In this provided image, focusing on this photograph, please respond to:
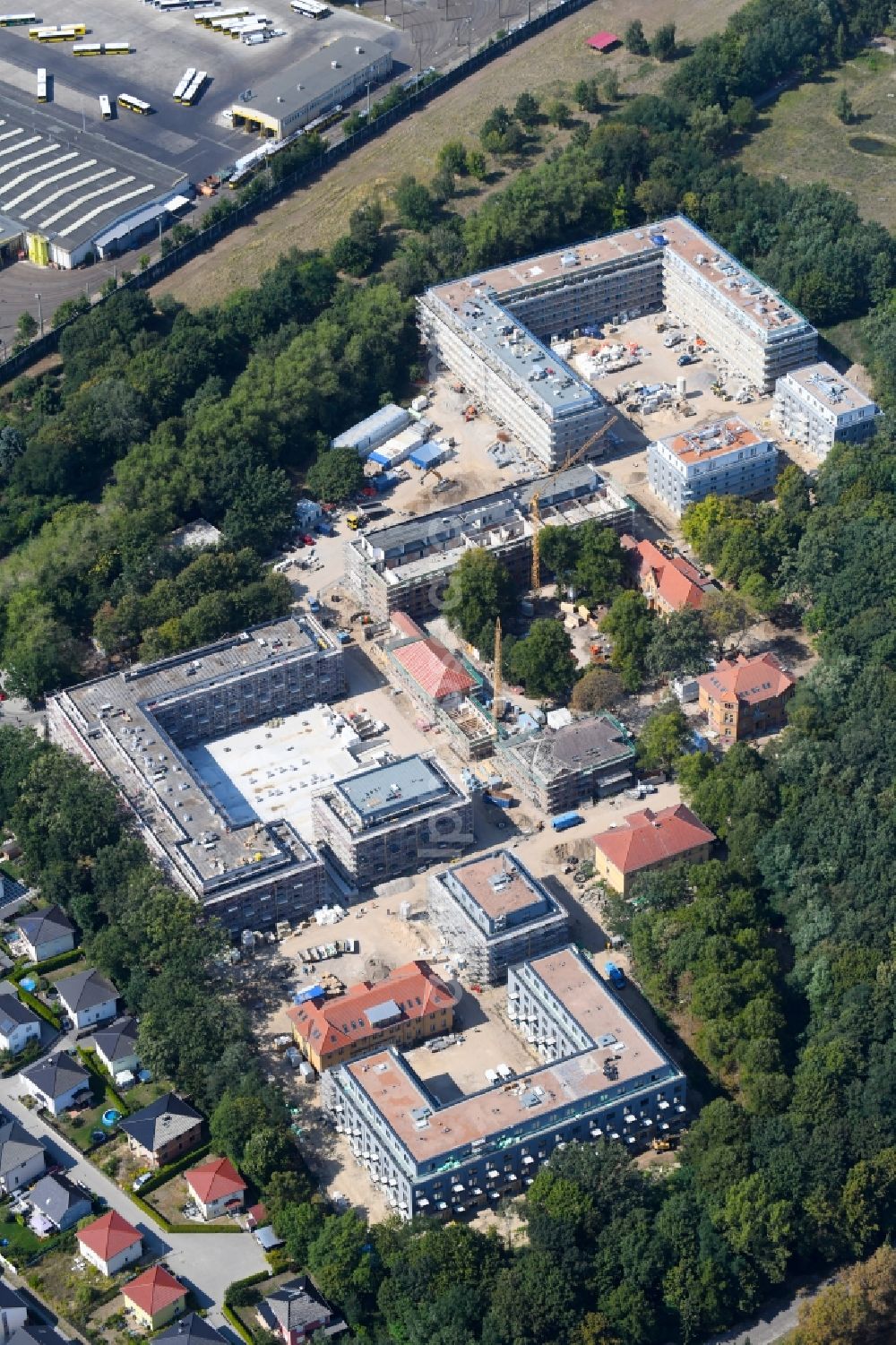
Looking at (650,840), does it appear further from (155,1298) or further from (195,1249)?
(155,1298)

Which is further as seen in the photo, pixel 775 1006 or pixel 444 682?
pixel 444 682

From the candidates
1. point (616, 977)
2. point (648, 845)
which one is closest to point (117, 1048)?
point (616, 977)

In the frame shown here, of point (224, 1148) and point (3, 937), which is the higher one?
point (3, 937)

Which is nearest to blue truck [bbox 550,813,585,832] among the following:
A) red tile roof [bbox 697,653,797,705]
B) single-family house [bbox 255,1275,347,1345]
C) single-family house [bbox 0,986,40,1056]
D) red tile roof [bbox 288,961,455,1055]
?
red tile roof [bbox 697,653,797,705]

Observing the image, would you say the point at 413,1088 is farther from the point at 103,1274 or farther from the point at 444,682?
the point at 444,682

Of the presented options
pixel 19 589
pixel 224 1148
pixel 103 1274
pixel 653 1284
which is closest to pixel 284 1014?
A: pixel 224 1148

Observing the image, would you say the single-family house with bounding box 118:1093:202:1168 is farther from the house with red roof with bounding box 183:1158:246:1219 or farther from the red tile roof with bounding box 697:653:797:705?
the red tile roof with bounding box 697:653:797:705
